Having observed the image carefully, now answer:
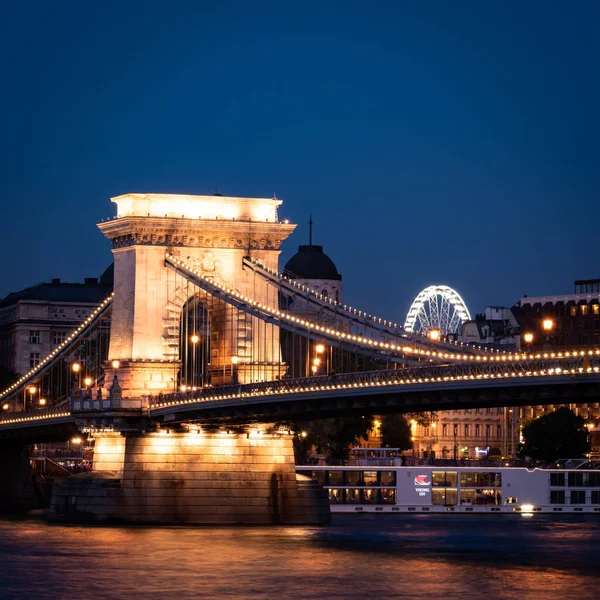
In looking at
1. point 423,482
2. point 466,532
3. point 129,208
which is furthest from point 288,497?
point 423,482

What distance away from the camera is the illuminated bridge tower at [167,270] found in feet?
329

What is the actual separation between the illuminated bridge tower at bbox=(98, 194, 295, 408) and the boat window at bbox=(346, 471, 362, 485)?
2221 cm

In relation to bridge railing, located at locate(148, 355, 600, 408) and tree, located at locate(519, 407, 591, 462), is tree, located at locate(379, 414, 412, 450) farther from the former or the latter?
bridge railing, located at locate(148, 355, 600, 408)

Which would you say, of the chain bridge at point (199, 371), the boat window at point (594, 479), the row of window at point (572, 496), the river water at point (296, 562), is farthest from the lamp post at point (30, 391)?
the boat window at point (594, 479)

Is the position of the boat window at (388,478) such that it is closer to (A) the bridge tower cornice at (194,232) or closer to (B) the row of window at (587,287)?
(A) the bridge tower cornice at (194,232)

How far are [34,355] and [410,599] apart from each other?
337ft

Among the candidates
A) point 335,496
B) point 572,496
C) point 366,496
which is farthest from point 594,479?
point 335,496

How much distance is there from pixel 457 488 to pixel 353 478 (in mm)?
6043

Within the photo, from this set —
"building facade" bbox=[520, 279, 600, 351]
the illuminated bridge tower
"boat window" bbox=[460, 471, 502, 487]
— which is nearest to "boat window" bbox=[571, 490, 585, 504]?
"boat window" bbox=[460, 471, 502, 487]

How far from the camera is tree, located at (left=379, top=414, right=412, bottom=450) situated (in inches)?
6250

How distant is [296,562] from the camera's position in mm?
80438

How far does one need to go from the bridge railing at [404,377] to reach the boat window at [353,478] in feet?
87.4

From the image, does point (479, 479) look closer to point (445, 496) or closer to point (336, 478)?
point (445, 496)

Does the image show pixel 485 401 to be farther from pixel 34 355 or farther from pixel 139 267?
pixel 34 355
